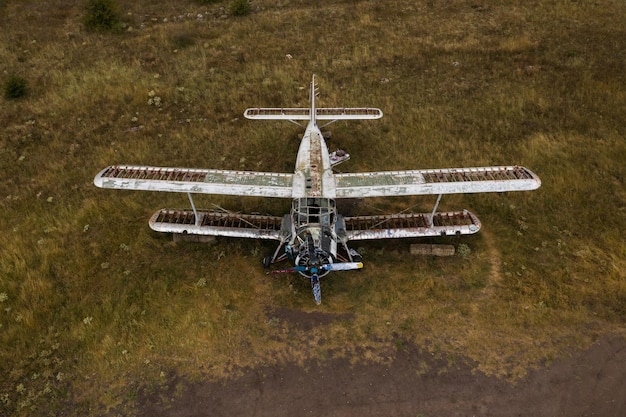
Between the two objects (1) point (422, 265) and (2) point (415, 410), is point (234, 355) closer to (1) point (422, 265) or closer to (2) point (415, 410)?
(2) point (415, 410)

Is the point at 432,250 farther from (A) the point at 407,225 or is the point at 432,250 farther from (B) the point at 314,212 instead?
(B) the point at 314,212

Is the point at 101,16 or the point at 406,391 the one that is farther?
the point at 101,16

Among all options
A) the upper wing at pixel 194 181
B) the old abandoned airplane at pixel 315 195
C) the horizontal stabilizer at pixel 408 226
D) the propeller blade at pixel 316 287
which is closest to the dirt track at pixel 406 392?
the propeller blade at pixel 316 287

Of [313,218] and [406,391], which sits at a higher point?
[313,218]

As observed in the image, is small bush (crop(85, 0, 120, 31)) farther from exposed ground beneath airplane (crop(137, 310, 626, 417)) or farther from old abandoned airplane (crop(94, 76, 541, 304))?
exposed ground beneath airplane (crop(137, 310, 626, 417))

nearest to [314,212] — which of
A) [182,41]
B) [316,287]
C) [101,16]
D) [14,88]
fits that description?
[316,287]

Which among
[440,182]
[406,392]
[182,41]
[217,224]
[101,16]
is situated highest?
[101,16]

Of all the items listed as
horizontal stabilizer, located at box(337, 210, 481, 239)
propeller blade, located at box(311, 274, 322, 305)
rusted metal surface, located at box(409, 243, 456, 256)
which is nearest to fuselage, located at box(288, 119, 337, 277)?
propeller blade, located at box(311, 274, 322, 305)
